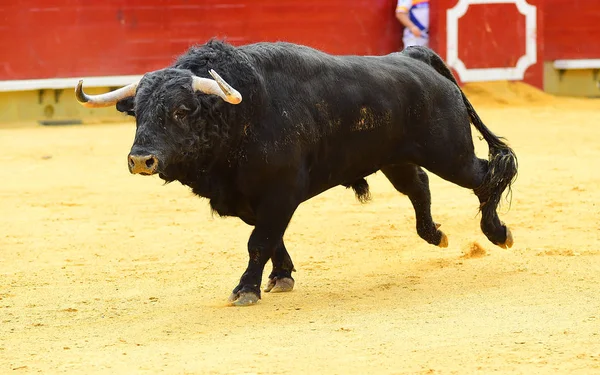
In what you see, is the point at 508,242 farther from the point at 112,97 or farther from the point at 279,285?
the point at 112,97

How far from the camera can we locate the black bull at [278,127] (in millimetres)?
4738

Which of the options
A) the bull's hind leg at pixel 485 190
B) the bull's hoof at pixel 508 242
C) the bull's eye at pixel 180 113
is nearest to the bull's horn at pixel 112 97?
the bull's eye at pixel 180 113

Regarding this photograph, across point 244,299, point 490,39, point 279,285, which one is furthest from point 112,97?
point 490,39

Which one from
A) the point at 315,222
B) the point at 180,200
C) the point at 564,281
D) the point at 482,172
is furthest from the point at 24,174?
the point at 564,281

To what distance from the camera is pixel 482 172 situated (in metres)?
5.92

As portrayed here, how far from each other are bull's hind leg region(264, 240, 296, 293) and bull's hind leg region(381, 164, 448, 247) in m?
0.91

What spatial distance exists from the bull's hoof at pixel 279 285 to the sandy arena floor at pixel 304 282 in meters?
0.10

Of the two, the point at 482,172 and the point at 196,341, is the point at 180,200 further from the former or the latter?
the point at 196,341

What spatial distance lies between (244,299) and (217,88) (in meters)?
0.88

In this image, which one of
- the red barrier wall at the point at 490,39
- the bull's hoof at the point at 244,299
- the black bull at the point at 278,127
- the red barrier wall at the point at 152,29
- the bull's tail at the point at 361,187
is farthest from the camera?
the red barrier wall at the point at 490,39

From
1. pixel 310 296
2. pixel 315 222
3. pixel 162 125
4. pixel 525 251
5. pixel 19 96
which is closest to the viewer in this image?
pixel 162 125

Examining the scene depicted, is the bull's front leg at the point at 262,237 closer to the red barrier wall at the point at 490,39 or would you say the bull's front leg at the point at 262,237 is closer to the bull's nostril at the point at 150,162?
the bull's nostril at the point at 150,162

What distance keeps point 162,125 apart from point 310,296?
1056mm

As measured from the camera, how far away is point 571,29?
13.8 meters
